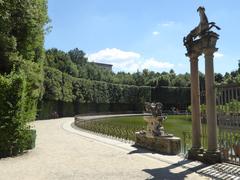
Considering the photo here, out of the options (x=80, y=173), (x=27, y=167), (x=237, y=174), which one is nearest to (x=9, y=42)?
(x=27, y=167)

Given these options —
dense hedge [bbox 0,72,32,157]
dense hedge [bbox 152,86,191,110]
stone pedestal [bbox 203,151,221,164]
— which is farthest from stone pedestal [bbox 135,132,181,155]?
dense hedge [bbox 152,86,191,110]

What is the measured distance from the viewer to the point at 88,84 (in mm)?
57406

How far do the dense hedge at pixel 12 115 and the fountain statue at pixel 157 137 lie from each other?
5.17 meters

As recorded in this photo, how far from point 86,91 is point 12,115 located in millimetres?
44236

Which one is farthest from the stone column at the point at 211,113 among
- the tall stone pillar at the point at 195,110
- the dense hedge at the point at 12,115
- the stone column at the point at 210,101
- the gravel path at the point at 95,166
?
the dense hedge at the point at 12,115

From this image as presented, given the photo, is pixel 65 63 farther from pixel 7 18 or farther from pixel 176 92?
pixel 7 18

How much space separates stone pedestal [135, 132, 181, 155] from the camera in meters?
11.6

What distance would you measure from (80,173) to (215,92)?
15.5 feet

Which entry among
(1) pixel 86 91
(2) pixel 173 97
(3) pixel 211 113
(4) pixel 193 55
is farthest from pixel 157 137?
(2) pixel 173 97

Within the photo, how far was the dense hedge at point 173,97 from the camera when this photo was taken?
Result: 7344cm

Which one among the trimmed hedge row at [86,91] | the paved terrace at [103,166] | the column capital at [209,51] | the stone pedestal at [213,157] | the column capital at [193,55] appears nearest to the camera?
the paved terrace at [103,166]

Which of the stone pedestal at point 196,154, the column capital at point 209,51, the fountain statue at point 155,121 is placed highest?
the column capital at point 209,51

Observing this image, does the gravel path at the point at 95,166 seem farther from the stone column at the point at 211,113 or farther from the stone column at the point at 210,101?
the stone column at the point at 210,101

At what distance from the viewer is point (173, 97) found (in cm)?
7331
